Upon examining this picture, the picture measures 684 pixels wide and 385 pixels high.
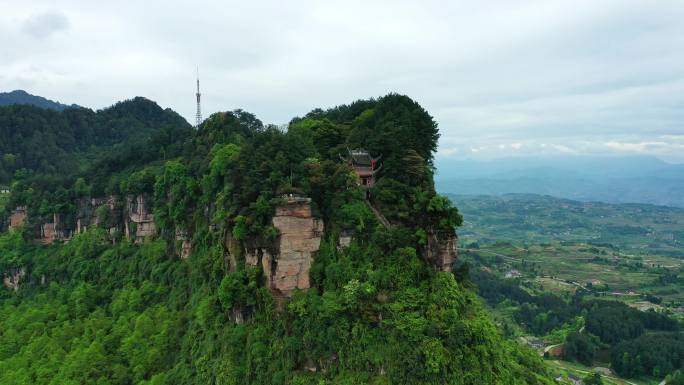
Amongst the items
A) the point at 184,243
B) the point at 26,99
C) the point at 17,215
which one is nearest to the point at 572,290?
the point at 184,243

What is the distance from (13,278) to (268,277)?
127 ft

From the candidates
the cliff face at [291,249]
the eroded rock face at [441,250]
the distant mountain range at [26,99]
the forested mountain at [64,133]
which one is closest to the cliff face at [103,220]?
the cliff face at [291,249]

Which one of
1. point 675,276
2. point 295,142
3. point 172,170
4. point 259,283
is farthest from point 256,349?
point 675,276

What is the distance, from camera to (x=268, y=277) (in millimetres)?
32188

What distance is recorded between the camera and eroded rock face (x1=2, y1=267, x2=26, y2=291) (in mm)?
52688

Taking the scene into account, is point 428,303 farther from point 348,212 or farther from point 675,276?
point 675,276

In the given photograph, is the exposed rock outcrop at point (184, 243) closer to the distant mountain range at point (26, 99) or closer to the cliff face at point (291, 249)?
the cliff face at point (291, 249)

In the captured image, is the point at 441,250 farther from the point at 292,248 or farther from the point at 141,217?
the point at 141,217

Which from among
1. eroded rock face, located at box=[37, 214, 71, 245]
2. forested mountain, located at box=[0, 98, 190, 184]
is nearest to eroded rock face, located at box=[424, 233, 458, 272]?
eroded rock face, located at box=[37, 214, 71, 245]

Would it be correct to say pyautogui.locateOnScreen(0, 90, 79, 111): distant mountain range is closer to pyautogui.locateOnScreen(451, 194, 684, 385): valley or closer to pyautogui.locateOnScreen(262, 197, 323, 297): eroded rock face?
pyautogui.locateOnScreen(451, 194, 684, 385): valley

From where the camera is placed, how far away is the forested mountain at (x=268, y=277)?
96.8 feet

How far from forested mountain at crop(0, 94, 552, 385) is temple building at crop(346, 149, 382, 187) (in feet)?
1.39

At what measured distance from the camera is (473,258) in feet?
454

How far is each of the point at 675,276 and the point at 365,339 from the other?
133 metres
